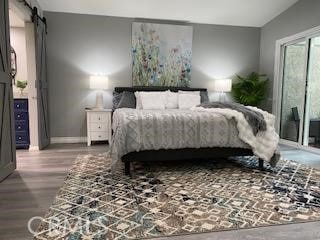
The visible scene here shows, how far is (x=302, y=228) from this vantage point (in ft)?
6.15

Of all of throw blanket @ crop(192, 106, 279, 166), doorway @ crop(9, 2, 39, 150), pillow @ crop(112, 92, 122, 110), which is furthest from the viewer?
pillow @ crop(112, 92, 122, 110)

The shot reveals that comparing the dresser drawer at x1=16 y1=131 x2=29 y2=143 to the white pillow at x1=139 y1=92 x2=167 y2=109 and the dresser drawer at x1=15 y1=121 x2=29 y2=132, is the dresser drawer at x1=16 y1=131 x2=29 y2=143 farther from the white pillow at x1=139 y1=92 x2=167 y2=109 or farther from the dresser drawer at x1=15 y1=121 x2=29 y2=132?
the white pillow at x1=139 y1=92 x2=167 y2=109

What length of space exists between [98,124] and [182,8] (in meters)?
2.73

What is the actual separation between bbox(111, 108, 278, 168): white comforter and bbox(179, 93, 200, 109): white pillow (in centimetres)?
150

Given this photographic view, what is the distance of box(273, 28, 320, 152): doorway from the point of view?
15.0 ft

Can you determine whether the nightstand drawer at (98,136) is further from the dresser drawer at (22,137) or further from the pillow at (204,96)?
the pillow at (204,96)

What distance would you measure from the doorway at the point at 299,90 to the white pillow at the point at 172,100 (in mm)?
2210

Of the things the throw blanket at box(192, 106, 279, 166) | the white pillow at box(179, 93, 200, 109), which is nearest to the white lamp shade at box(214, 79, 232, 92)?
the white pillow at box(179, 93, 200, 109)

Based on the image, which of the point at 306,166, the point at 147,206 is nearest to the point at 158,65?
the point at 306,166

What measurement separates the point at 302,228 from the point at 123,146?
71.2 inches

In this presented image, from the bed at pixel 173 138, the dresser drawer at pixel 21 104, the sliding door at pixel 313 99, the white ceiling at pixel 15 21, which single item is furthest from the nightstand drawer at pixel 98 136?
the sliding door at pixel 313 99

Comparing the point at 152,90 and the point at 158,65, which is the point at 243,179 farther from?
the point at 158,65

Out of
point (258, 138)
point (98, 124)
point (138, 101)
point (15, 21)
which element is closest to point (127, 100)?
point (138, 101)

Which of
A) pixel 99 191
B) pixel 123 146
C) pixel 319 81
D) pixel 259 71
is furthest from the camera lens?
pixel 259 71
